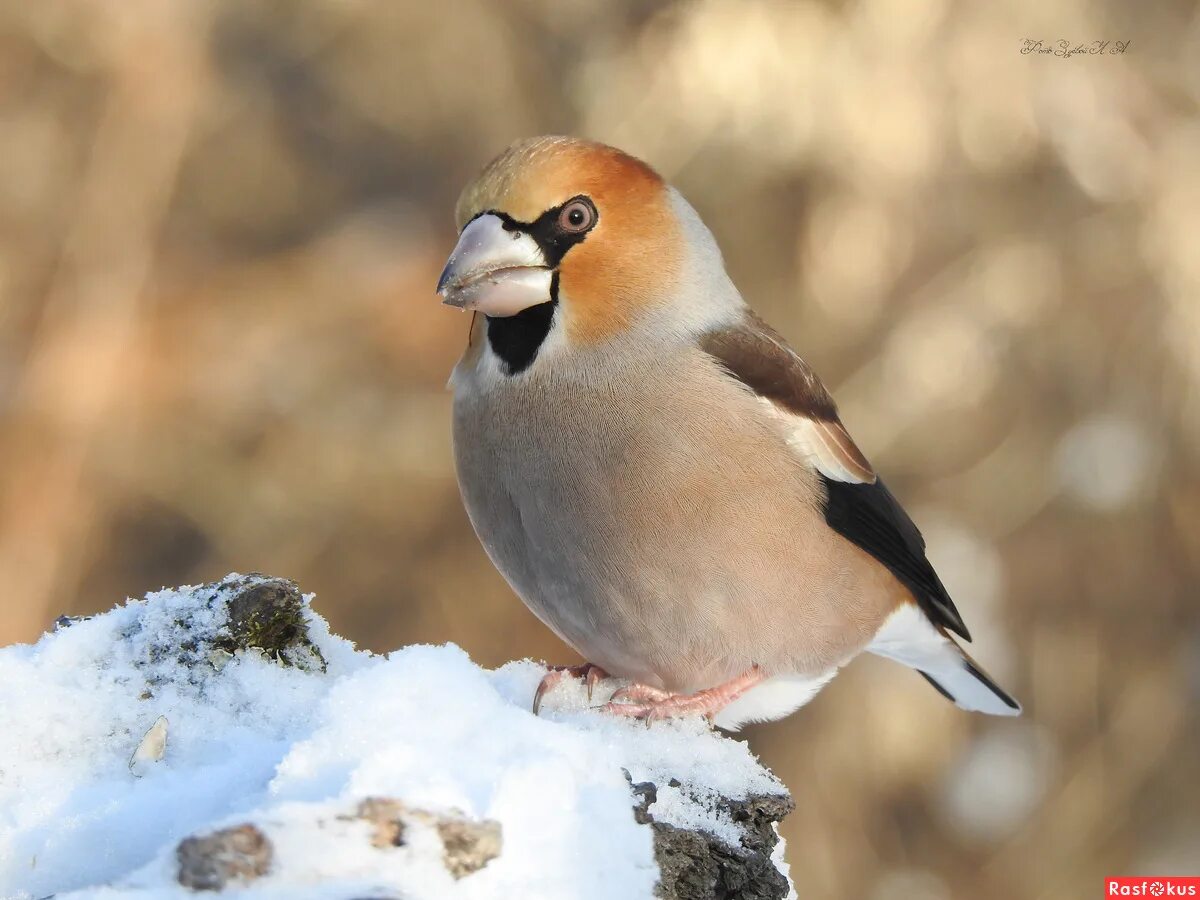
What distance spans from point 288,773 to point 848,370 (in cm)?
460

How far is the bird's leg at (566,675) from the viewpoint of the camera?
2.58 m

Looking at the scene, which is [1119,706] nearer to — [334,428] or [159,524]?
[334,428]

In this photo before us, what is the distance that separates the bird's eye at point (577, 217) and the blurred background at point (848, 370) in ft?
10.3

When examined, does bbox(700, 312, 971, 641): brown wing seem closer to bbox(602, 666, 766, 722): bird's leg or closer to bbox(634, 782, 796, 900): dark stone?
bbox(602, 666, 766, 722): bird's leg

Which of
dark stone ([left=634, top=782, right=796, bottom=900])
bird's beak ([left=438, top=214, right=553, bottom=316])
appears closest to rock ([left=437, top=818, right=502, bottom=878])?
dark stone ([left=634, top=782, right=796, bottom=900])

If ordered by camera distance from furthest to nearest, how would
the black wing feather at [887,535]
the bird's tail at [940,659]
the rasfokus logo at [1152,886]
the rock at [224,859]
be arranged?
the rasfokus logo at [1152,886] < the bird's tail at [940,659] < the black wing feather at [887,535] < the rock at [224,859]

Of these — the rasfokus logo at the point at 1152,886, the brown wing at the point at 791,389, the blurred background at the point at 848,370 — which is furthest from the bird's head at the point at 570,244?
the rasfokus logo at the point at 1152,886

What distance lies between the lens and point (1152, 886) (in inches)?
212

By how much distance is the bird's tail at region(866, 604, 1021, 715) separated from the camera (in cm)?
347

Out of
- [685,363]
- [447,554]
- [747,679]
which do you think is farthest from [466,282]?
[447,554]

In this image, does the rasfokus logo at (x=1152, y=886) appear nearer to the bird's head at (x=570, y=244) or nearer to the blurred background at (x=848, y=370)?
the blurred background at (x=848, y=370)

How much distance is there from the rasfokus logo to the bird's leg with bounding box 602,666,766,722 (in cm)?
334

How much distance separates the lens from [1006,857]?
5582 mm

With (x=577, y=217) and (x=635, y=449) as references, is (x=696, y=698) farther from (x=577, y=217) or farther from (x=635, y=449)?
(x=577, y=217)
